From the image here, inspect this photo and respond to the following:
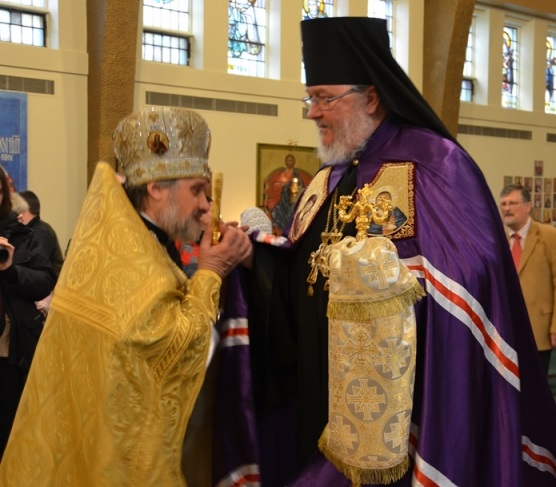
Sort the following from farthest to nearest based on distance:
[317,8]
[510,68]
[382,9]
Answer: [510,68]
[382,9]
[317,8]

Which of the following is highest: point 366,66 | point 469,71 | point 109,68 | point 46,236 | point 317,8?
point 317,8

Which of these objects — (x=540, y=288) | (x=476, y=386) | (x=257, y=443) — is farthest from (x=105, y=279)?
(x=540, y=288)

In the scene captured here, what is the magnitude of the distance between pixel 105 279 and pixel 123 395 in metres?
0.36

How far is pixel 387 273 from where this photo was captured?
7.86ft

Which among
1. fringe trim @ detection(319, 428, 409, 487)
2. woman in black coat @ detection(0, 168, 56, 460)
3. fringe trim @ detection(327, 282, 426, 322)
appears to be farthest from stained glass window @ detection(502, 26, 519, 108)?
fringe trim @ detection(319, 428, 409, 487)

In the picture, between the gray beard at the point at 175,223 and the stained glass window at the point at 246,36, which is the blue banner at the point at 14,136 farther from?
the gray beard at the point at 175,223

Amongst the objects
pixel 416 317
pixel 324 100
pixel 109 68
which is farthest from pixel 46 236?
pixel 109 68

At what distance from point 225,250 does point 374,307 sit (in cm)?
67

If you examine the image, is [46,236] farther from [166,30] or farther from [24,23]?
[166,30]

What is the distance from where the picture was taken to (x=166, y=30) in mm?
11906

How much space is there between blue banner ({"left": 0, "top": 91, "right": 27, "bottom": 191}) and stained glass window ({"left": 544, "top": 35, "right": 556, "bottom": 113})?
11227 millimetres

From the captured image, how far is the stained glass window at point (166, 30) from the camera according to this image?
11922 millimetres

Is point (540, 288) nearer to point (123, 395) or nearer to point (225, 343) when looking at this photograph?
point (225, 343)

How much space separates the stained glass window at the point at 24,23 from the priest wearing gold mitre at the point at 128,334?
28.5 ft
